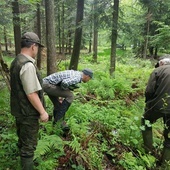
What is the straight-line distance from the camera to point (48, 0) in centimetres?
856

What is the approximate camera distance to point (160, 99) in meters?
4.45

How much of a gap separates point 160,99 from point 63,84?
6.66ft

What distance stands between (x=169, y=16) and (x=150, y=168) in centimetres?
1805

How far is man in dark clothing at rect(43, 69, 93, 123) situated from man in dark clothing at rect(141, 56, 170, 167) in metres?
1.36

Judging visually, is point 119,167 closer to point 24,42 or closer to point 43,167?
point 43,167

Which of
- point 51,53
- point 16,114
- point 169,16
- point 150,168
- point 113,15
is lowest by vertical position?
point 150,168

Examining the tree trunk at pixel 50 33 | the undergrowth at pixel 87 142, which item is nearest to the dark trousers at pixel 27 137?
the undergrowth at pixel 87 142

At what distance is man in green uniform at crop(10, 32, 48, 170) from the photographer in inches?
122

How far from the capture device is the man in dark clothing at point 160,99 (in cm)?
442

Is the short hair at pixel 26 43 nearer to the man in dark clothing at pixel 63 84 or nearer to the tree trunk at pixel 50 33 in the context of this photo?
the man in dark clothing at pixel 63 84

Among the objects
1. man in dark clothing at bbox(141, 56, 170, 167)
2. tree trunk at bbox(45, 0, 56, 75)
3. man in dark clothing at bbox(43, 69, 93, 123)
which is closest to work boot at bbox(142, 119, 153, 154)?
man in dark clothing at bbox(141, 56, 170, 167)

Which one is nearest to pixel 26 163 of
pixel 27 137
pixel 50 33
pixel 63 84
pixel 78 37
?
pixel 27 137

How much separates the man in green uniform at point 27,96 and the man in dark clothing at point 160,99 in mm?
2332

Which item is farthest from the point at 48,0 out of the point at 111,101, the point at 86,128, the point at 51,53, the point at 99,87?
the point at 86,128
